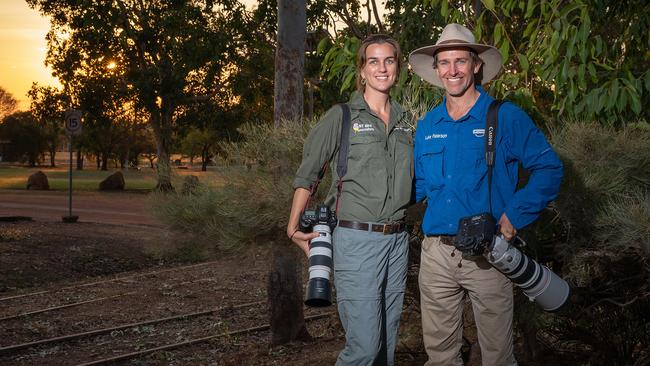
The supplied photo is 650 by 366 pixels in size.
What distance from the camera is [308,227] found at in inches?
168

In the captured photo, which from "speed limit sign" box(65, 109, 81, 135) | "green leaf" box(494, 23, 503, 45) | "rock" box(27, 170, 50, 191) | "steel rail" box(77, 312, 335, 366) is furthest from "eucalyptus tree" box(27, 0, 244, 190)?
"green leaf" box(494, 23, 503, 45)

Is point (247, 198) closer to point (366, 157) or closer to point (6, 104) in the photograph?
point (366, 157)

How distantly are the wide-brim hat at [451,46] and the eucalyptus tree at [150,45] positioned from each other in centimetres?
2137

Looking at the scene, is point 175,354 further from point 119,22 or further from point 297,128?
point 119,22

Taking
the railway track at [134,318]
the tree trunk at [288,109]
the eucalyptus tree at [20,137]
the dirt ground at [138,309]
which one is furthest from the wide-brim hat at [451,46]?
the eucalyptus tree at [20,137]

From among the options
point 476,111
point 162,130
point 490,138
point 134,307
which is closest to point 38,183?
point 162,130

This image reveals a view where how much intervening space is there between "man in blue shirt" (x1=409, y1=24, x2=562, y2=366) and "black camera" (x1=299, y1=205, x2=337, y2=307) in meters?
0.49

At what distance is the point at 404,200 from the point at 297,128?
2.72m

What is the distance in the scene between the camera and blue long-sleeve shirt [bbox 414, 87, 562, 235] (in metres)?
3.83

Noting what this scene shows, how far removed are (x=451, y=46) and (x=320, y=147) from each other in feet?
2.85

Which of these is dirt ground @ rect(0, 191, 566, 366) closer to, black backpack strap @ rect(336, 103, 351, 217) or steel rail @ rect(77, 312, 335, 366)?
steel rail @ rect(77, 312, 335, 366)

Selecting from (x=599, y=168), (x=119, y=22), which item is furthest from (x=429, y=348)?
(x=119, y=22)

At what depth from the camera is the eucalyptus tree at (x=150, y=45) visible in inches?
1058

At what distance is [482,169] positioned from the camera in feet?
12.8
